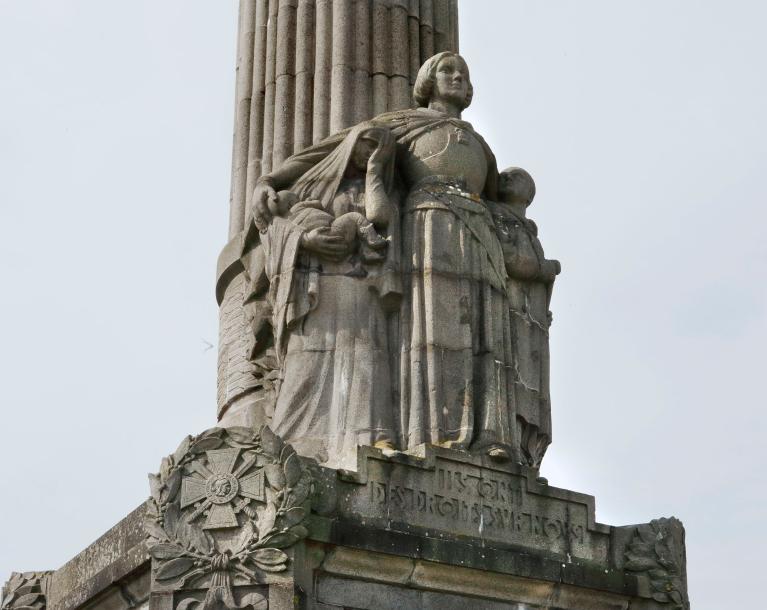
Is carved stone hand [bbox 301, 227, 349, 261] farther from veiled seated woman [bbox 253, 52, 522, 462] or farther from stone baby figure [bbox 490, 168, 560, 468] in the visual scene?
stone baby figure [bbox 490, 168, 560, 468]

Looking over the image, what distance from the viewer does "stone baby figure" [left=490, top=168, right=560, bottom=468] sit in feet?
50.2

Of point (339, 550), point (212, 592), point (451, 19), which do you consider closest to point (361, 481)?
point (339, 550)

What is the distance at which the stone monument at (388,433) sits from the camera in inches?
507

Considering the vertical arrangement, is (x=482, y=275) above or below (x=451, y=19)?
below

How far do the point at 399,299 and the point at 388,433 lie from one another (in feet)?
4.19

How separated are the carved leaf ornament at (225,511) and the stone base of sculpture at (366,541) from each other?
0.03 feet

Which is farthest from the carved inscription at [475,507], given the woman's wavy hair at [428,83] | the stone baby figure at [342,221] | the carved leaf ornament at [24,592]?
the carved leaf ornament at [24,592]

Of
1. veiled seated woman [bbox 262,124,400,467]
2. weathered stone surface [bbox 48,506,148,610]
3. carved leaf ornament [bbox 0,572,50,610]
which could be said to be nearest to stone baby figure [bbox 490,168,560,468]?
veiled seated woman [bbox 262,124,400,467]

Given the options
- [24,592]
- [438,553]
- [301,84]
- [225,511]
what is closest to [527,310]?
[438,553]

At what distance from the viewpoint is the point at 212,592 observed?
12.6m

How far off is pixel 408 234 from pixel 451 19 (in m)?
5.49

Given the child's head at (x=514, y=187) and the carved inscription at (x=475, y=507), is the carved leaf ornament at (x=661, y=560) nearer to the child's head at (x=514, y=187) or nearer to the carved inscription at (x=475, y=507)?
the carved inscription at (x=475, y=507)

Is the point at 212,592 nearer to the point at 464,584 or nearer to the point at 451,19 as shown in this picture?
the point at 464,584

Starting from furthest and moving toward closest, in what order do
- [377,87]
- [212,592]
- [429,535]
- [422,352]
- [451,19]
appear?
1. [451,19]
2. [377,87]
3. [422,352]
4. [429,535]
5. [212,592]
